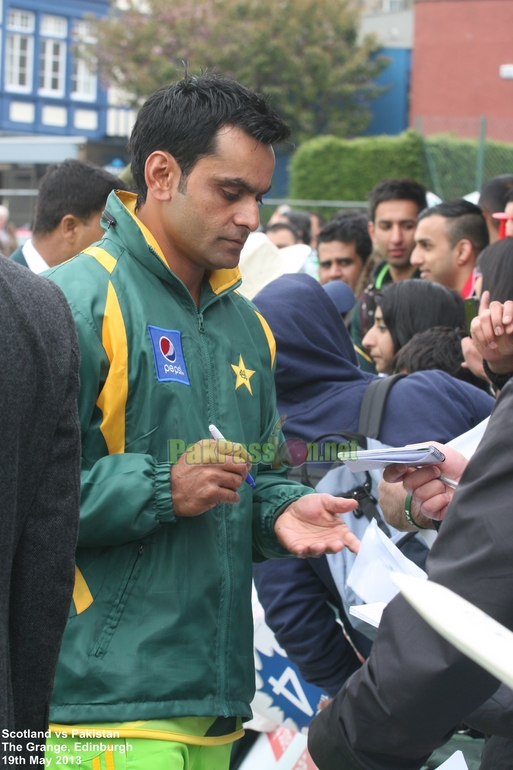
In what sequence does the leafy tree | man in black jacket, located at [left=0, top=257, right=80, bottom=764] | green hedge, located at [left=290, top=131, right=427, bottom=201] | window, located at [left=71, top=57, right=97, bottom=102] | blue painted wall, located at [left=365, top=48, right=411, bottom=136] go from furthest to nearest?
window, located at [left=71, top=57, right=97, bottom=102]
blue painted wall, located at [left=365, top=48, right=411, bottom=136]
the leafy tree
green hedge, located at [left=290, top=131, right=427, bottom=201]
man in black jacket, located at [left=0, top=257, right=80, bottom=764]

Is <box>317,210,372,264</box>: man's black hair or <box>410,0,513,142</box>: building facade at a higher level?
<box>410,0,513,142</box>: building facade

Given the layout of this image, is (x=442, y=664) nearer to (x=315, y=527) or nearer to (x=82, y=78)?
(x=315, y=527)

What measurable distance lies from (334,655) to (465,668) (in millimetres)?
1584

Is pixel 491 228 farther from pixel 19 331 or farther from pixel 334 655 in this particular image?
pixel 19 331

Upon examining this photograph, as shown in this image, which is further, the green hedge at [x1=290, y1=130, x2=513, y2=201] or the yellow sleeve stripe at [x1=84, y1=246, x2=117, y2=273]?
the green hedge at [x1=290, y1=130, x2=513, y2=201]

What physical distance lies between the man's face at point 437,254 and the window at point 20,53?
32.4m

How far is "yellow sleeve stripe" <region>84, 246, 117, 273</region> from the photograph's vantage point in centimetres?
225

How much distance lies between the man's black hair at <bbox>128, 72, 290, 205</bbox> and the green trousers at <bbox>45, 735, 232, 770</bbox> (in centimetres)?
138

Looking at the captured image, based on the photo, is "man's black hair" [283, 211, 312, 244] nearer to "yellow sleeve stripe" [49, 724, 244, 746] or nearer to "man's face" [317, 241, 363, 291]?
"man's face" [317, 241, 363, 291]

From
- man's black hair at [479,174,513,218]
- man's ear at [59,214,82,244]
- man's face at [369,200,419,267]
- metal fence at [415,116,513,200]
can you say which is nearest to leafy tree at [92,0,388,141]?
metal fence at [415,116,513,200]

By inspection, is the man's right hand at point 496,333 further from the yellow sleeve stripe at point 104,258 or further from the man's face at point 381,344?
the man's face at point 381,344

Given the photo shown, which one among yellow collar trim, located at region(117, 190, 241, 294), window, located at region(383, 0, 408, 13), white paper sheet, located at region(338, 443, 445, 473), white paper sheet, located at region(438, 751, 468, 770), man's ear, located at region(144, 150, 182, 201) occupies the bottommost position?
white paper sheet, located at region(438, 751, 468, 770)

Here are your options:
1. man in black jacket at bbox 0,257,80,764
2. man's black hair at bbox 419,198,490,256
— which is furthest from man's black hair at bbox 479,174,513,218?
man in black jacket at bbox 0,257,80,764

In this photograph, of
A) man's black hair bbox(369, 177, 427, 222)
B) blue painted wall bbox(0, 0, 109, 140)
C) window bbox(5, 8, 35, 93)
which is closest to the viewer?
man's black hair bbox(369, 177, 427, 222)
